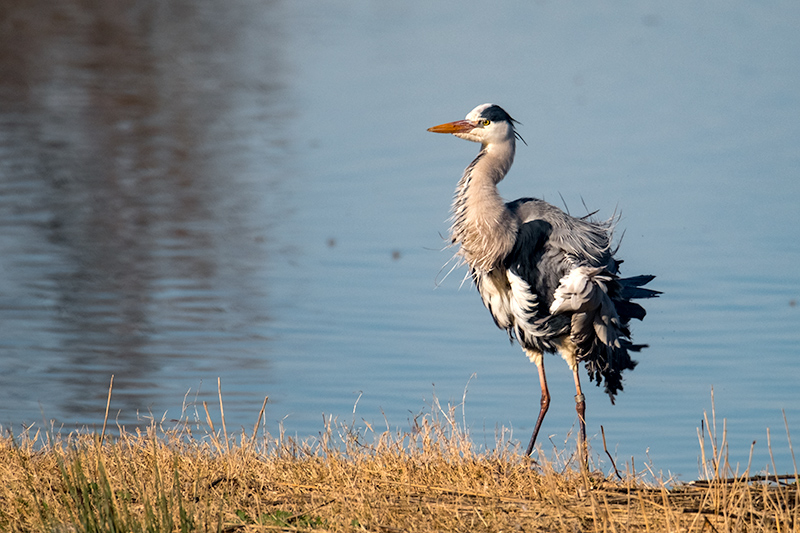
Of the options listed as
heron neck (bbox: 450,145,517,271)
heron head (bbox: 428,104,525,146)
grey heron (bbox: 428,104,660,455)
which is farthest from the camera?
heron head (bbox: 428,104,525,146)

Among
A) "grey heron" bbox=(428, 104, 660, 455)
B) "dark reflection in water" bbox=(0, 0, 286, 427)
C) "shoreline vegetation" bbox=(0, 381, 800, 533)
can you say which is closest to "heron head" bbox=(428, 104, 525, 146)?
"grey heron" bbox=(428, 104, 660, 455)

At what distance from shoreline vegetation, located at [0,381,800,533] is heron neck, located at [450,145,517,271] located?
105 centimetres

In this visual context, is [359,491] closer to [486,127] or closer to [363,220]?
[486,127]

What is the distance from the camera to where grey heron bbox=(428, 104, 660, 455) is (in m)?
6.50

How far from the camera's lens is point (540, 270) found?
6.68 metres

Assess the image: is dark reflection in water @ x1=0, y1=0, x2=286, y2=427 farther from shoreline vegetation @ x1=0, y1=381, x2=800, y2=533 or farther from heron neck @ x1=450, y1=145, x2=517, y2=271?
heron neck @ x1=450, y1=145, x2=517, y2=271

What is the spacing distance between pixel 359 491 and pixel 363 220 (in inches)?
306

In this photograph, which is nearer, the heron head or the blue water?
the heron head

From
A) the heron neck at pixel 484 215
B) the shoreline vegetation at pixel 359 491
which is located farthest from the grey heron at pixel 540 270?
the shoreline vegetation at pixel 359 491

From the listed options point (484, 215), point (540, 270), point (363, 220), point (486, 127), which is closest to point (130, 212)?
point (363, 220)

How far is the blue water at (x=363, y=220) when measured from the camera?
872cm

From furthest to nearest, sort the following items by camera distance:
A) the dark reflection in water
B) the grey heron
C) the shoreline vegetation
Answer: the dark reflection in water
the grey heron
the shoreline vegetation

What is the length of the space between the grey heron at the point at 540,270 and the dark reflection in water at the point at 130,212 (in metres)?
2.94

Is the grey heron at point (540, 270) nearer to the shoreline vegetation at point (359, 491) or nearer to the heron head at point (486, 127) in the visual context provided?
the heron head at point (486, 127)
